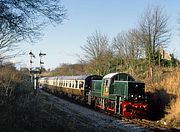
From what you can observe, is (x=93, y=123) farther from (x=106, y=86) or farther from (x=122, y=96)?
(x=106, y=86)

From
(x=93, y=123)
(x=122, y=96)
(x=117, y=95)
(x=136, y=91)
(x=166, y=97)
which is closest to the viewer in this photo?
(x=93, y=123)

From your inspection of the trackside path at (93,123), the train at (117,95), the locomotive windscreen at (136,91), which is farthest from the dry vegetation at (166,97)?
the trackside path at (93,123)

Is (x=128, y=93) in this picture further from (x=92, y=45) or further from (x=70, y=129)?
(x=92, y=45)

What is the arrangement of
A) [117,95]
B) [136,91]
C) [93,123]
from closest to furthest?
1. [93,123]
2. [136,91]
3. [117,95]

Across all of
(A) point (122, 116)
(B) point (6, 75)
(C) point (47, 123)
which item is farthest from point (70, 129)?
(B) point (6, 75)

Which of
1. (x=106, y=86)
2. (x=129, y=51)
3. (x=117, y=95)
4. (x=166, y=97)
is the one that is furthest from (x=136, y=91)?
(x=129, y=51)

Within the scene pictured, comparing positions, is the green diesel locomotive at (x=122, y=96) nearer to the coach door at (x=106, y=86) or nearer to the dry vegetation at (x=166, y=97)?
the coach door at (x=106, y=86)

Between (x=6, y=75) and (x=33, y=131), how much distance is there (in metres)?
16.8

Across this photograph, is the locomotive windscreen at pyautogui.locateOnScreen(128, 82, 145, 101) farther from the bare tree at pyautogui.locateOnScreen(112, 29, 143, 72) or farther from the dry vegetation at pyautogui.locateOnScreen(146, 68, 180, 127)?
the bare tree at pyautogui.locateOnScreen(112, 29, 143, 72)

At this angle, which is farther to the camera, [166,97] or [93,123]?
[166,97]

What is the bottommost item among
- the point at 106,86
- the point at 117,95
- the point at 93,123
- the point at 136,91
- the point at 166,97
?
the point at 93,123

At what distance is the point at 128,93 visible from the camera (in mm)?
28047

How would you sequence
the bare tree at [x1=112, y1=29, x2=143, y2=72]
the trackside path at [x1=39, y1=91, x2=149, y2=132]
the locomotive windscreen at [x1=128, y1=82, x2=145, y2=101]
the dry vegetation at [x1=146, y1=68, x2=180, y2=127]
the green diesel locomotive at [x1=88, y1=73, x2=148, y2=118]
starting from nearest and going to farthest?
the trackside path at [x1=39, y1=91, x2=149, y2=132], the dry vegetation at [x1=146, y1=68, x2=180, y2=127], the green diesel locomotive at [x1=88, y1=73, x2=148, y2=118], the locomotive windscreen at [x1=128, y1=82, x2=145, y2=101], the bare tree at [x1=112, y1=29, x2=143, y2=72]

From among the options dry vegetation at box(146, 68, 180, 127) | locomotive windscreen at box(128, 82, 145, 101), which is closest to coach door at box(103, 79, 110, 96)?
dry vegetation at box(146, 68, 180, 127)
